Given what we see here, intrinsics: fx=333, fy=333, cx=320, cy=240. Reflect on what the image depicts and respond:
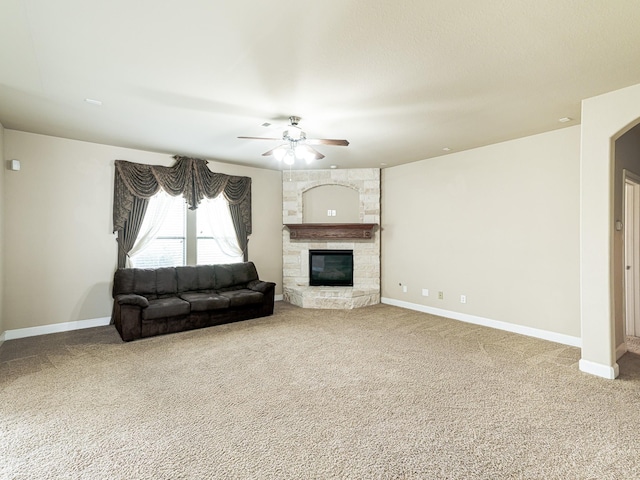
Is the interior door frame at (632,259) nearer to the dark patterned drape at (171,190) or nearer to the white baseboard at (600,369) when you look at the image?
the white baseboard at (600,369)

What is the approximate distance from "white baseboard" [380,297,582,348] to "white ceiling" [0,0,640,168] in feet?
8.75

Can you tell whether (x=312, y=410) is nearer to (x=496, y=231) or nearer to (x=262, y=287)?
(x=262, y=287)

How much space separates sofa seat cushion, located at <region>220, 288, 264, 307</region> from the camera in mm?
5184

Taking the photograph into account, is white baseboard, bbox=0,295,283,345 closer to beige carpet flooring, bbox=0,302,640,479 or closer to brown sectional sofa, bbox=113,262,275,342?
beige carpet flooring, bbox=0,302,640,479

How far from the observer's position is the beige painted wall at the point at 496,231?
4.27 m

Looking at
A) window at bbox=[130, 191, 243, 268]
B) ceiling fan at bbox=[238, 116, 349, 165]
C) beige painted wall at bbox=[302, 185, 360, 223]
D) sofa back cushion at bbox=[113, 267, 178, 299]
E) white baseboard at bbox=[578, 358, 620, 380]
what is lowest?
white baseboard at bbox=[578, 358, 620, 380]

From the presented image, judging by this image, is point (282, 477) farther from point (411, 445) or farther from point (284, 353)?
point (284, 353)

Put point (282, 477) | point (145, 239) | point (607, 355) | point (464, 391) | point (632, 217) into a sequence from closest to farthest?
point (282, 477) → point (464, 391) → point (607, 355) → point (632, 217) → point (145, 239)

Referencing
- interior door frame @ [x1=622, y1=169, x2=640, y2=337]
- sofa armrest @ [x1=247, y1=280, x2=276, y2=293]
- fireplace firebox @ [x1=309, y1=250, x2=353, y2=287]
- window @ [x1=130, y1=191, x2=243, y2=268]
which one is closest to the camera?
interior door frame @ [x1=622, y1=169, x2=640, y2=337]

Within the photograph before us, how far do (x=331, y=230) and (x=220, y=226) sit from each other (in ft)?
7.06

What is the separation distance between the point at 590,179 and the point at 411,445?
9.86 feet

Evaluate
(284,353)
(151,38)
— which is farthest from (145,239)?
(151,38)

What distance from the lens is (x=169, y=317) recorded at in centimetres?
461

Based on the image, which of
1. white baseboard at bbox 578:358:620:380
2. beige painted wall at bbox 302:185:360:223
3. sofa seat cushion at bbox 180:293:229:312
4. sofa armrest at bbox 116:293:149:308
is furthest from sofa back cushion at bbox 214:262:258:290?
white baseboard at bbox 578:358:620:380
